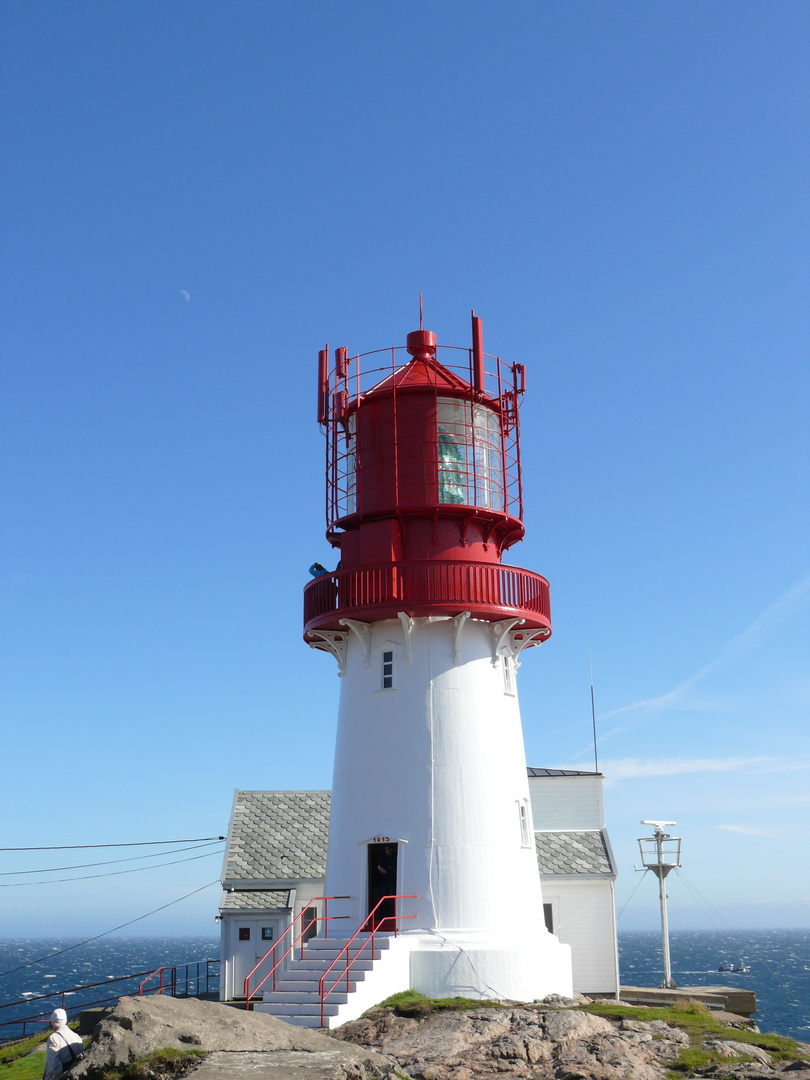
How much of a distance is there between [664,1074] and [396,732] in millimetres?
8818

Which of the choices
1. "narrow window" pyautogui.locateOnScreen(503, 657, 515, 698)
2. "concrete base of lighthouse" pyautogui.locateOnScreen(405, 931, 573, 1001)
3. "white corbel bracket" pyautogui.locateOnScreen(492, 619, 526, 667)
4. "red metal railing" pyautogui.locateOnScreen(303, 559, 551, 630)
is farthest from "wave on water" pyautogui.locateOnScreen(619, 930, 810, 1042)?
"red metal railing" pyautogui.locateOnScreen(303, 559, 551, 630)

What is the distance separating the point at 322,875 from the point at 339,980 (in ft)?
33.4

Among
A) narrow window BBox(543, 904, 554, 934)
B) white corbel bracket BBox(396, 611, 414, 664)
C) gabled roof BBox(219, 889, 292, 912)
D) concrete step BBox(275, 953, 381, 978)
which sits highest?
white corbel bracket BBox(396, 611, 414, 664)

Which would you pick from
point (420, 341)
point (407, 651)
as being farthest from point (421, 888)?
point (420, 341)

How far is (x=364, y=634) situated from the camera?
23.7m

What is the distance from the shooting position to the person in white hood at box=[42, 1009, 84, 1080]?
13883mm

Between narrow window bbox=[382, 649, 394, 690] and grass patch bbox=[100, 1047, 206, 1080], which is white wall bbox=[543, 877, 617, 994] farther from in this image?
grass patch bbox=[100, 1047, 206, 1080]

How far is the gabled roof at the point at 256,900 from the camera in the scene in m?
28.8

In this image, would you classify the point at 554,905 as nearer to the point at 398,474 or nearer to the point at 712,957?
the point at 398,474

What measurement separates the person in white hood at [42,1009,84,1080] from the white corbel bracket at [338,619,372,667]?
429 inches

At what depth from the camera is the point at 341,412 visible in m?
25.8

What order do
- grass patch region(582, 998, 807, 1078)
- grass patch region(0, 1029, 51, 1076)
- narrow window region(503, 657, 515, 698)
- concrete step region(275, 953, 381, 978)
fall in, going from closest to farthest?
grass patch region(582, 998, 807, 1078) → concrete step region(275, 953, 381, 978) → grass patch region(0, 1029, 51, 1076) → narrow window region(503, 657, 515, 698)

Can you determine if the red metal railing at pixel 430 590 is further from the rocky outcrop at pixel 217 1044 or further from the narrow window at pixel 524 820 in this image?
the rocky outcrop at pixel 217 1044

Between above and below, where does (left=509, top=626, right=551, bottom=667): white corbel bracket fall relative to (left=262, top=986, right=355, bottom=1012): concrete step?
above
